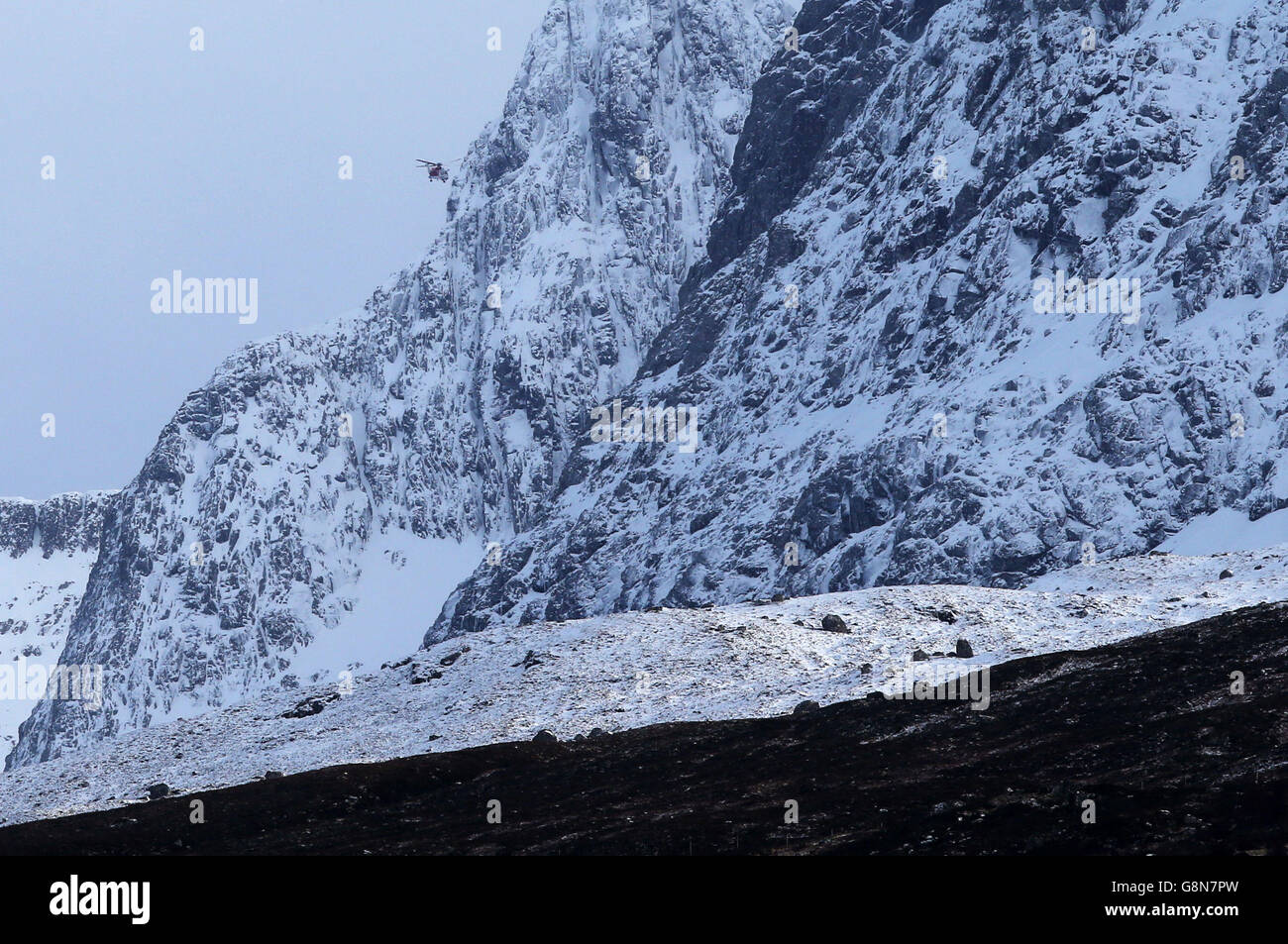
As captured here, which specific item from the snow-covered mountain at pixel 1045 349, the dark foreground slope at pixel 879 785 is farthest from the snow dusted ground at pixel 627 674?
the snow-covered mountain at pixel 1045 349

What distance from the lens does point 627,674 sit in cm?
6569

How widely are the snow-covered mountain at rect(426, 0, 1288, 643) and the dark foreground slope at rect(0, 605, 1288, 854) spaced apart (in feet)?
270

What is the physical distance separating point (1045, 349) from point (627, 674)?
10290 centimetres

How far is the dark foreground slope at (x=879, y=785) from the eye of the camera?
3356 cm

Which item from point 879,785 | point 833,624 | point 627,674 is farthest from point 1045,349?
point 879,785

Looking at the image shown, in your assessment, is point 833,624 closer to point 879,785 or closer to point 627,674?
point 627,674

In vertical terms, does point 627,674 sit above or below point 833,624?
below

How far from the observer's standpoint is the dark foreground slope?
3356cm

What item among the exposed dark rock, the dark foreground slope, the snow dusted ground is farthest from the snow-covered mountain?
the dark foreground slope

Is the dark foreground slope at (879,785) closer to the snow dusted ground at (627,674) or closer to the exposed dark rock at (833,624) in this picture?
the snow dusted ground at (627,674)

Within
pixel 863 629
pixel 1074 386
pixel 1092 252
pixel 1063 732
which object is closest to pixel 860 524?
pixel 1074 386
